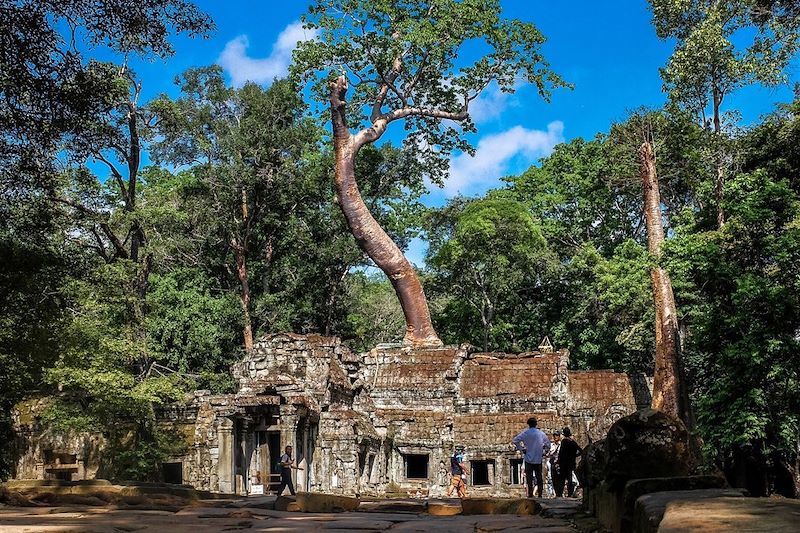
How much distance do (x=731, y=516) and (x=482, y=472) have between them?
2050 cm

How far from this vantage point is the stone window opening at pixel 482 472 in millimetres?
22172

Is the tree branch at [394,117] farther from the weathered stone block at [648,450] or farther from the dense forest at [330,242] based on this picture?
the weathered stone block at [648,450]

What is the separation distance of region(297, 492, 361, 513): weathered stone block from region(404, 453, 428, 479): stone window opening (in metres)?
13.0

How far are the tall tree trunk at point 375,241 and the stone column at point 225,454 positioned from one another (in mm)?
7595

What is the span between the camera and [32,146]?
10.0 meters

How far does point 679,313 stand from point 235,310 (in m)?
16.6

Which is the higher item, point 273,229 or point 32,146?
point 273,229

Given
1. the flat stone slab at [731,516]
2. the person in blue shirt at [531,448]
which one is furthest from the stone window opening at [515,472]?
the flat stone slab at [731,516]

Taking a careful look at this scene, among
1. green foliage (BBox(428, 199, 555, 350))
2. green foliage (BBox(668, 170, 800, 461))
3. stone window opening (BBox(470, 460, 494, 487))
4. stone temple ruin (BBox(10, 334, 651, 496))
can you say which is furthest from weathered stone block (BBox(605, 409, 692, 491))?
green foliage (BBox(428, 199, 555, 350))

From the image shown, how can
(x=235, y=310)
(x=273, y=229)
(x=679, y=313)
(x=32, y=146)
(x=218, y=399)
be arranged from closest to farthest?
(x=32, y=146)
(x=218, y=399)
(x=679, y=313)
(x=235, y=310)
(x=273, y=229)

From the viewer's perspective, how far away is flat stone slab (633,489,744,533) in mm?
3785

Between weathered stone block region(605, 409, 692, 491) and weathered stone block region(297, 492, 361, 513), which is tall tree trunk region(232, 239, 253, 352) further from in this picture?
weathered stone block region(605, 409, 692, 491)

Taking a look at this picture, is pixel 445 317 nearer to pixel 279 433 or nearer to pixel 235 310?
pixel 235 310

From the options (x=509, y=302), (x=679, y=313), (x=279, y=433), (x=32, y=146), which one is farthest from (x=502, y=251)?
(x=32, y=146)
